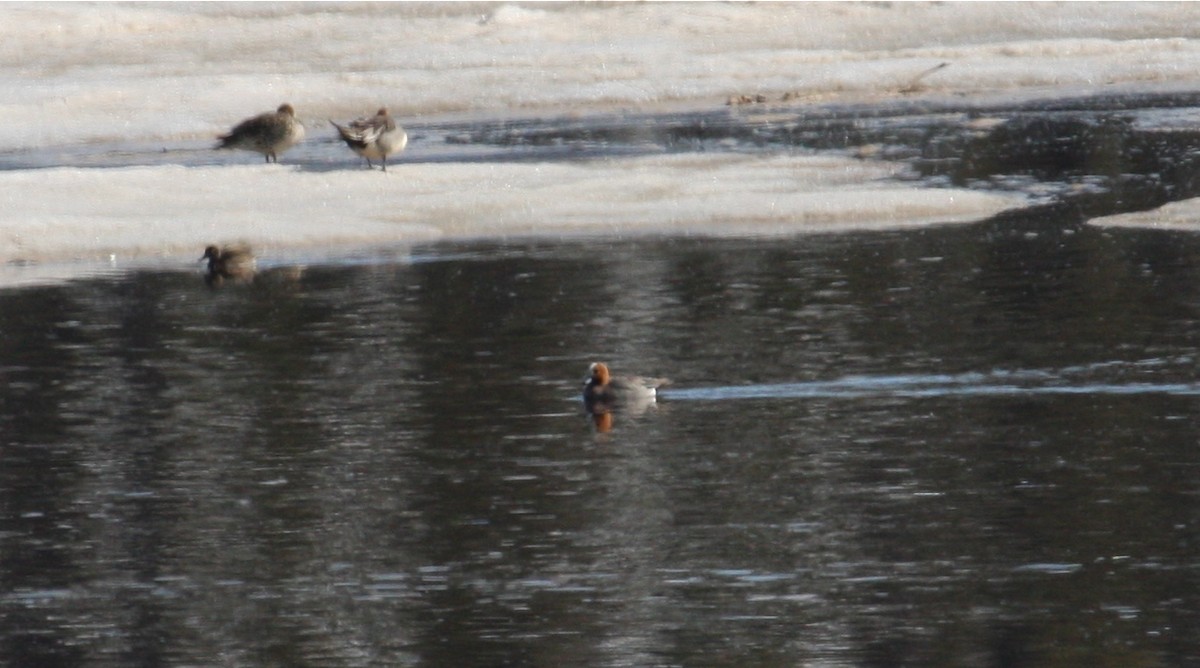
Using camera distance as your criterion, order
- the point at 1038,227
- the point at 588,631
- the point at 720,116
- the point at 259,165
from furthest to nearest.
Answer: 1. the point at 720,116
2. the point at 259,165
3. the point at 1038,227
4. the point at 588,631

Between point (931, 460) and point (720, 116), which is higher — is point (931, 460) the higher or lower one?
the lower one

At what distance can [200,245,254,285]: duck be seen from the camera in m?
14.8

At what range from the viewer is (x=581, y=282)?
14.0 metres

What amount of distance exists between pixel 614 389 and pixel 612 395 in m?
0.05

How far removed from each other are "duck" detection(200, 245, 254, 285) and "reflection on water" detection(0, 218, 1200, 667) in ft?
1.89

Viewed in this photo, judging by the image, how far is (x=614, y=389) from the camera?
10.0 meters

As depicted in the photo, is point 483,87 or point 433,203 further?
point 483,87

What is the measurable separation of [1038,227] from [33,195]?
7.92 metres

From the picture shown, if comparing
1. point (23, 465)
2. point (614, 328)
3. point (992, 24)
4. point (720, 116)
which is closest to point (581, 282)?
point (614, 328)

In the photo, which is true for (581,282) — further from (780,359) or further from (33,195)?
(33,195)

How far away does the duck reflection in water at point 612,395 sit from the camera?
32.8ft

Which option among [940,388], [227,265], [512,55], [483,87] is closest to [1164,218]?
[940,388]

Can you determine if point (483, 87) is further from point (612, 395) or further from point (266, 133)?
point (612, 395)

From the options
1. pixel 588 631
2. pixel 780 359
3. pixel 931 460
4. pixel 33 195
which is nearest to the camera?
pixel 588 631
